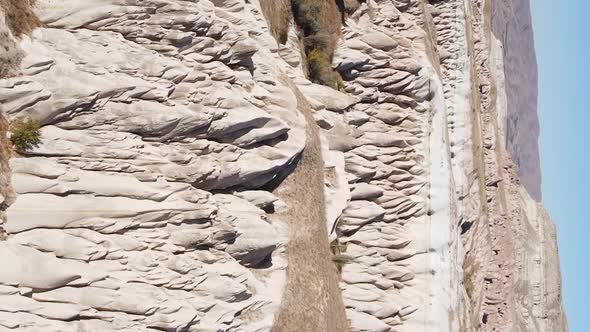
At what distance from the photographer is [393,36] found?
3866 centimetres

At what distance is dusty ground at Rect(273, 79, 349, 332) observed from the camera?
2314 cm

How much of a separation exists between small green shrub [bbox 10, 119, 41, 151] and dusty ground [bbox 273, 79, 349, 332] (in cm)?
1033

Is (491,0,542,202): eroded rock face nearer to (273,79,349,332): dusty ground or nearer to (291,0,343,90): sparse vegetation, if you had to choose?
(291,0,343,90): sparse vegetation

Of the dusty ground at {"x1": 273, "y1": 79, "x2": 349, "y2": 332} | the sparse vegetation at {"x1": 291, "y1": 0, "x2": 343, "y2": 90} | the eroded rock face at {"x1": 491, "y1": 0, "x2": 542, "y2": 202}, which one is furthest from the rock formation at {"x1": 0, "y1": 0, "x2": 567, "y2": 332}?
the eroded rock face at {"x1": 491, "y1": 0, "x2": 542, "y2": 202}

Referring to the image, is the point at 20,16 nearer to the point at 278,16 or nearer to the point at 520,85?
the point at 278,16

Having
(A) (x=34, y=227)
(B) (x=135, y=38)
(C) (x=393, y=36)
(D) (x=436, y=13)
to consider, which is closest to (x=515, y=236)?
(D) (x=436, y=13)

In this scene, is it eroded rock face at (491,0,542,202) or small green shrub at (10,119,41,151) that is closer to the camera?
small green shrub at (10,119,41,151)

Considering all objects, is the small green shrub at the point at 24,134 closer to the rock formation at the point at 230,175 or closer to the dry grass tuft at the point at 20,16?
the rock formation at the point at 230,175

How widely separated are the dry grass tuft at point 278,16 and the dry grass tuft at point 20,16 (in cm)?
1419

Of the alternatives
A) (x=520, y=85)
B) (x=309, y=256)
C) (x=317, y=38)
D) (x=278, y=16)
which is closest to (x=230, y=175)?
(x=309, y=256)

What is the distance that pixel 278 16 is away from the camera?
33.0 metres

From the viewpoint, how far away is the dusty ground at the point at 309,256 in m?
23.1

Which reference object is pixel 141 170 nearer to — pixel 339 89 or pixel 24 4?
pixel 24 4

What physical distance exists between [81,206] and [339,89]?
71.4ft
